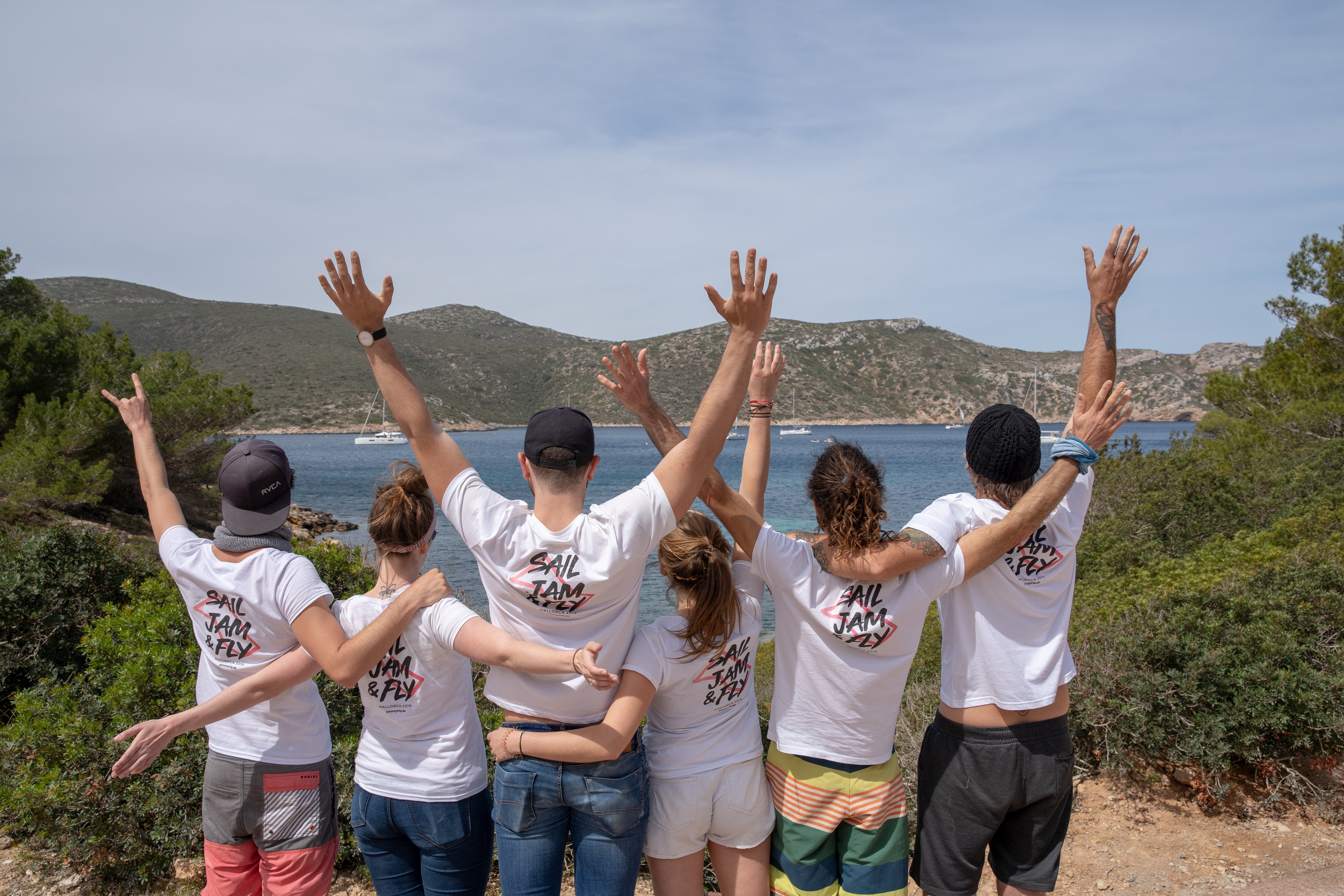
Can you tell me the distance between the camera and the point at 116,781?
3.99m

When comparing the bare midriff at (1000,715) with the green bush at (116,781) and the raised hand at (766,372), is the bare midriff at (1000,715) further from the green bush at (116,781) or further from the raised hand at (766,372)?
the green bush at (116,781)

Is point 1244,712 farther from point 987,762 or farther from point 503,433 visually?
point 503,433

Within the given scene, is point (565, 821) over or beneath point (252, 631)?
beneath

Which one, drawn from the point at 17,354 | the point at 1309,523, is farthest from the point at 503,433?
the point at 1309,523

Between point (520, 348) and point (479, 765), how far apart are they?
126m

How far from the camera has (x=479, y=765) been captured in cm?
253

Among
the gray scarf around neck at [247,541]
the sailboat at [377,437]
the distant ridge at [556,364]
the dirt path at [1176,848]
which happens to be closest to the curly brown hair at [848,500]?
the gray scarf around neck at [247,541]

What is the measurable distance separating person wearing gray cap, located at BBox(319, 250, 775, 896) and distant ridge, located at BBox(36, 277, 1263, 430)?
8736 centimetres

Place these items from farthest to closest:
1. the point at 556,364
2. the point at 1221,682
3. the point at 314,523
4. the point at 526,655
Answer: the point at 556,364
the point at 314,523
the point at 1221,682
the point at 526,655

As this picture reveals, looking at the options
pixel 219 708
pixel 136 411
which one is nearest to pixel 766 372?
pixel 219 708

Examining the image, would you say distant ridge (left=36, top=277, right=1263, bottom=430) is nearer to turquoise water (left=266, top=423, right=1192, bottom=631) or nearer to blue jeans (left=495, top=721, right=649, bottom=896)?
turquoise water (left=266, top=423, right=1192, bottom=631)

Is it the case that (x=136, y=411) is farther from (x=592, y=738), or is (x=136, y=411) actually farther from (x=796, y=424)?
(x=796, y=424)

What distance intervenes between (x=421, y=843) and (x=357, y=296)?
5.67 ft

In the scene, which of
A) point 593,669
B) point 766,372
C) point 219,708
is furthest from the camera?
point 766,372
